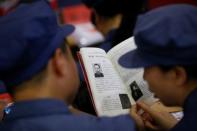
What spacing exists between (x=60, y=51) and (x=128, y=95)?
32 cm

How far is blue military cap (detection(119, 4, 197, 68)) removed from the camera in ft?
3.27

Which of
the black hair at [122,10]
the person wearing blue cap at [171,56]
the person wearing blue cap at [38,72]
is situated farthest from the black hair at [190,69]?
the black hair at [122,10]

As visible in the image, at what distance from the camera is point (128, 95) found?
1.27m

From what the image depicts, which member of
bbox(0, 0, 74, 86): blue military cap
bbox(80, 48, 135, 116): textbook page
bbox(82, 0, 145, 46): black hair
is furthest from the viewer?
bbox(82, 0, 145, 46): black hair

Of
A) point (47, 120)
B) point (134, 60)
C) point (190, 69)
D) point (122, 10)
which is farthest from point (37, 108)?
point (122, 10)

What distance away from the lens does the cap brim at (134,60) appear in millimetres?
1059

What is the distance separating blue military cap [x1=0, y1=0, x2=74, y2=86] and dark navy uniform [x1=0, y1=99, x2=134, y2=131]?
7cm

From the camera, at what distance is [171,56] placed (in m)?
1.02

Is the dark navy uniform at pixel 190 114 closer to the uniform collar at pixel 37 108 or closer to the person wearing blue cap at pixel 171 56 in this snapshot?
the person wearing blue cap at pixel 171 56

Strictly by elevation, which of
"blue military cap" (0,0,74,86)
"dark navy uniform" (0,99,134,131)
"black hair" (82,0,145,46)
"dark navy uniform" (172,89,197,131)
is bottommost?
"dark navy uniform" (172,89,197,131)

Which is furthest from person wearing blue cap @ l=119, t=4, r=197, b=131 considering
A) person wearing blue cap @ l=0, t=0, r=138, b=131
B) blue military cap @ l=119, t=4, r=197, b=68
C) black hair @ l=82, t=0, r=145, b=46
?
black hair @ l=82, t=0, r=145, b=46

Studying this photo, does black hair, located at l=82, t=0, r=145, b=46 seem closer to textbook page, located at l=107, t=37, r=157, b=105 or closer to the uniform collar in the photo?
textbook page, located at l=107, t=37, r=157, b=105

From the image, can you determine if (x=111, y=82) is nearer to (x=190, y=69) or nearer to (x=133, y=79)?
(x=133, y=79)

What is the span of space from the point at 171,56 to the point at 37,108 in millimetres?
324
